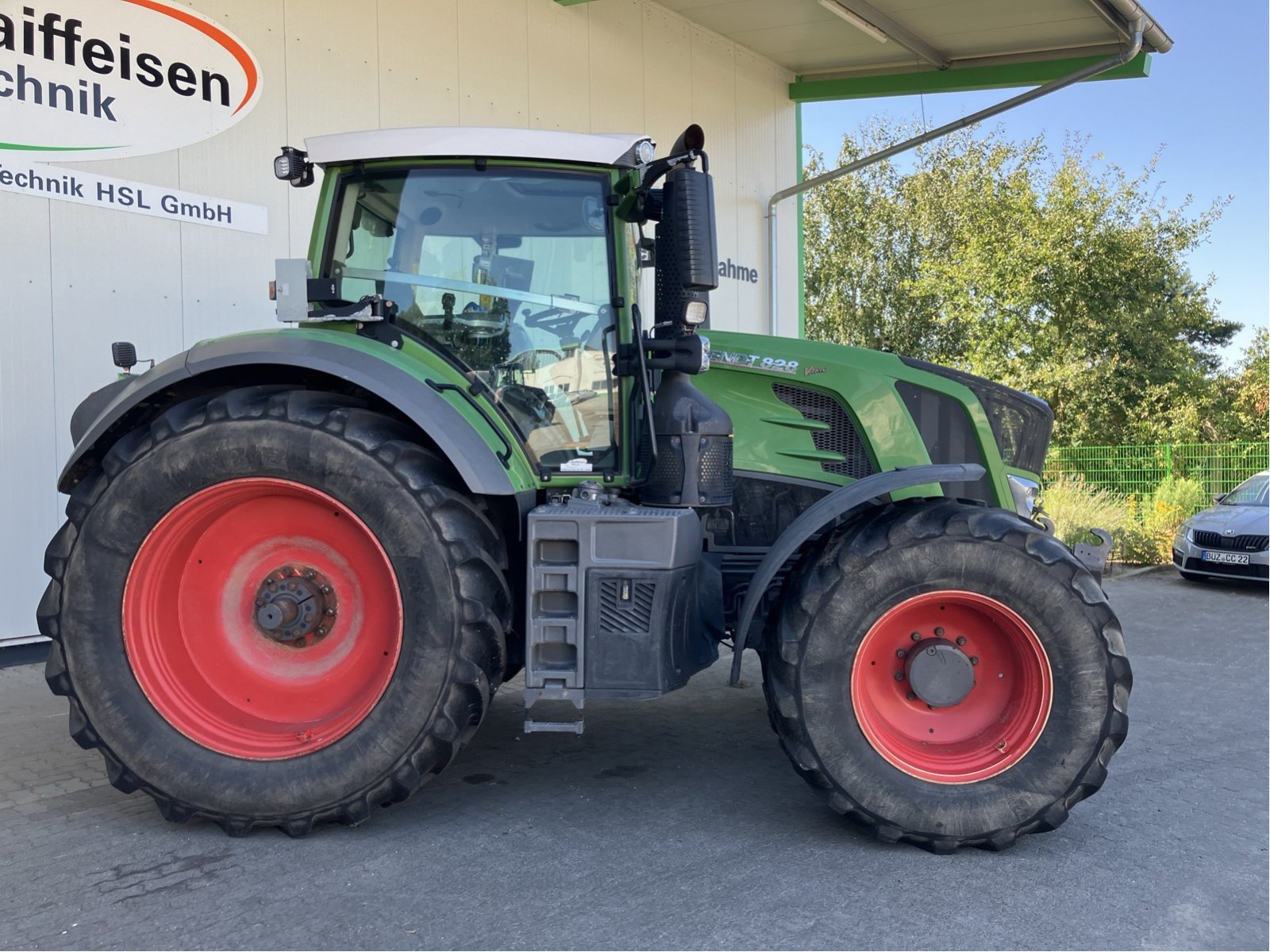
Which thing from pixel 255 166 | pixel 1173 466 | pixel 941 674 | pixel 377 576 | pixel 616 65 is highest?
pixel 616 65

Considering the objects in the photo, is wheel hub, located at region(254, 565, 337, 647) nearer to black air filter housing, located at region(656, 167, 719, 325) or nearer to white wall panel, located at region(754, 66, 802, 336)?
black air filter housing, located at region(656, 167, 719, 325)

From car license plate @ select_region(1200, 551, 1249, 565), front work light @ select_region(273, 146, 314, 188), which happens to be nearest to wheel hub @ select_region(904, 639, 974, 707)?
front work light @ select_region(273, 146, 314, 188)

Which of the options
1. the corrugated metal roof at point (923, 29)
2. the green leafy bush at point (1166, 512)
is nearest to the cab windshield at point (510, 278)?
the corrugated metal roof at point (923, 29)

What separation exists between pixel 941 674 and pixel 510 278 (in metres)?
2.14

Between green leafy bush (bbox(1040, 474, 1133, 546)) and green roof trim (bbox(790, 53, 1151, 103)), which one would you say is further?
green leafy bush (bbox(1040, 474, 1133, 546))

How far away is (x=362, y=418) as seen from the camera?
3570 millimetres

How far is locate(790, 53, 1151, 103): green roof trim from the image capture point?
1036cm

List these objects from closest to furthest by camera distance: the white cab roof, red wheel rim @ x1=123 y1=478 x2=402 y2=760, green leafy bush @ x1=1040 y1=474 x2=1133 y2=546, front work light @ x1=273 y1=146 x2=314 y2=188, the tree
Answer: red wheel rim @ x1=123 y1=478 x2=402 y2=760
the white cab roof
front work light @ x1=273 y1=146 x2=314 y2=188
green leafy bush @ x1=1040 y1=474 x2=1133 y2=546
the tree

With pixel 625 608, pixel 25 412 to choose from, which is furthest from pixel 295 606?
pixel 25 412

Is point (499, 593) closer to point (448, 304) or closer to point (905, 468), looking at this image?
point (448, 304)

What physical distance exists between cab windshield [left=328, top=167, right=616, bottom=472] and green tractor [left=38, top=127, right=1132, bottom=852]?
0.01 m

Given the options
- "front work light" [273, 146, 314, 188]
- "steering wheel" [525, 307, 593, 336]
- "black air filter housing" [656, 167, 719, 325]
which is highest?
"front work light" [273, 146, 314, 188]

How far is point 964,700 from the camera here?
3.61 meters

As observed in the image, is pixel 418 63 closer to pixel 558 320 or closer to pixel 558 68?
pixel 558 68
